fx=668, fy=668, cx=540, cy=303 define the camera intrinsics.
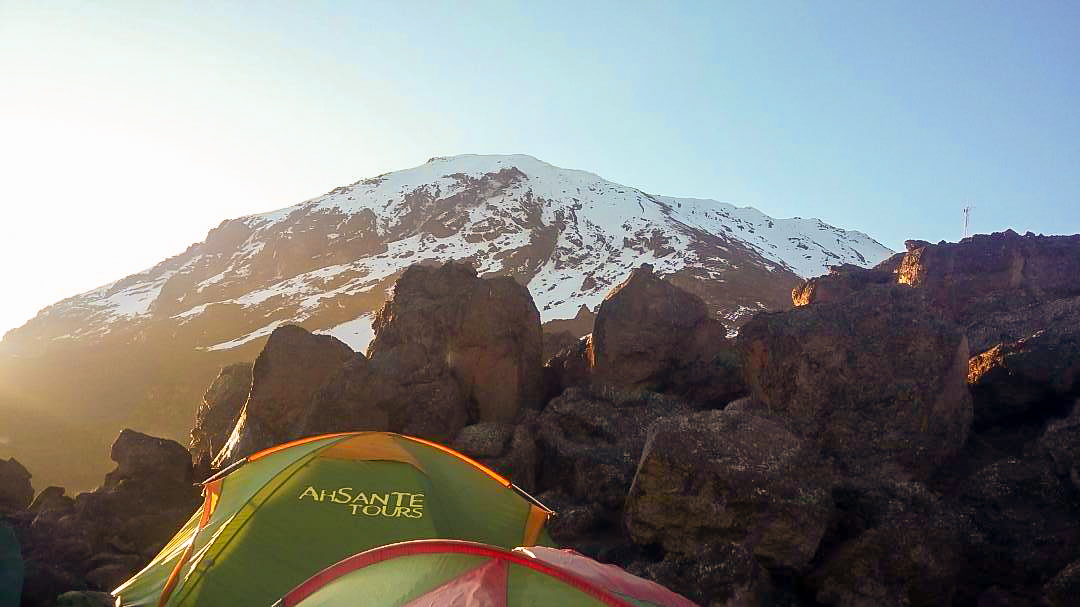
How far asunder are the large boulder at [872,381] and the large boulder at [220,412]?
54.9 feet

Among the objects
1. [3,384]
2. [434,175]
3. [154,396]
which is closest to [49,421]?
[154,396]

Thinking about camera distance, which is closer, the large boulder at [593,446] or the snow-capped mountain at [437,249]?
the large boulder at [593,446]

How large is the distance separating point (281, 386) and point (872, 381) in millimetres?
14399

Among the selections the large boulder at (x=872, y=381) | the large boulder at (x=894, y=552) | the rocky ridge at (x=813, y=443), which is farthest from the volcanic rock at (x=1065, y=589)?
the large boulder at (x=872, y=381)

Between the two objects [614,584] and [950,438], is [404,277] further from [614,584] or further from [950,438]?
[614,584]

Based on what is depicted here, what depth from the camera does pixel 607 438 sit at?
14156 millimetres

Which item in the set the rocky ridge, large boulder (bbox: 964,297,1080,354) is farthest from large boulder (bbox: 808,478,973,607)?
large boulder (bbox: 964,297,1080,354)

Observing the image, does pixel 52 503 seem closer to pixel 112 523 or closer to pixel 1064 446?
pixel 112 523

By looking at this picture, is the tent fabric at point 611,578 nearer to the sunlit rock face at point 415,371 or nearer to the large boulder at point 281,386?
the sunlit rock face at point 415,371

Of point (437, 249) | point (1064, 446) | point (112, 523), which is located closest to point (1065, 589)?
point (1064, 446)

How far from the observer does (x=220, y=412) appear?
75.5 feet

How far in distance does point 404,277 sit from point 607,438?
9.84 m

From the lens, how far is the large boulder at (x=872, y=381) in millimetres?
11180

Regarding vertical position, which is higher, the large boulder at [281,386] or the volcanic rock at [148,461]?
the large boulder at [281,386]
